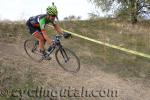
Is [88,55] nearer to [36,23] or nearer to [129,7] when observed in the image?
[36,23]

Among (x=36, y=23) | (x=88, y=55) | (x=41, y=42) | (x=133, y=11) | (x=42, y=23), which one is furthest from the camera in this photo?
(x=133, y=11)

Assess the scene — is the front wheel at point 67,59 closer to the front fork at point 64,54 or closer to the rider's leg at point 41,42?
the front fork at point 64,54

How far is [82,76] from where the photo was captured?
13.6 m

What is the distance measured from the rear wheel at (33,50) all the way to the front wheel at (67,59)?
40.7 inches

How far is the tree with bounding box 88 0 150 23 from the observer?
80.6 feet

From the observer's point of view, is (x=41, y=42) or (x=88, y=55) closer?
(x=41, y=42)

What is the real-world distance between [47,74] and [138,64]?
4.36m

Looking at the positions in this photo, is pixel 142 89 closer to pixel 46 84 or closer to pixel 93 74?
pixel 93 74

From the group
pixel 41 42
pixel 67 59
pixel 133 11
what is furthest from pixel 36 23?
pixel 133 11

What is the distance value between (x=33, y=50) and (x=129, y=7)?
11.6 m

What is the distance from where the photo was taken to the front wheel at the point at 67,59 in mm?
13219

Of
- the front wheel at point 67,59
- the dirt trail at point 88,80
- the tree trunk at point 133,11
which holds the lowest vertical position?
the dirt trail at point 88,80

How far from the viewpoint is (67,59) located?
13250 millimetres

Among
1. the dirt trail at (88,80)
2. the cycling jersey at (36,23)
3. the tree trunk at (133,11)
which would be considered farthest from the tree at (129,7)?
the cycling jersey at (36,23)
